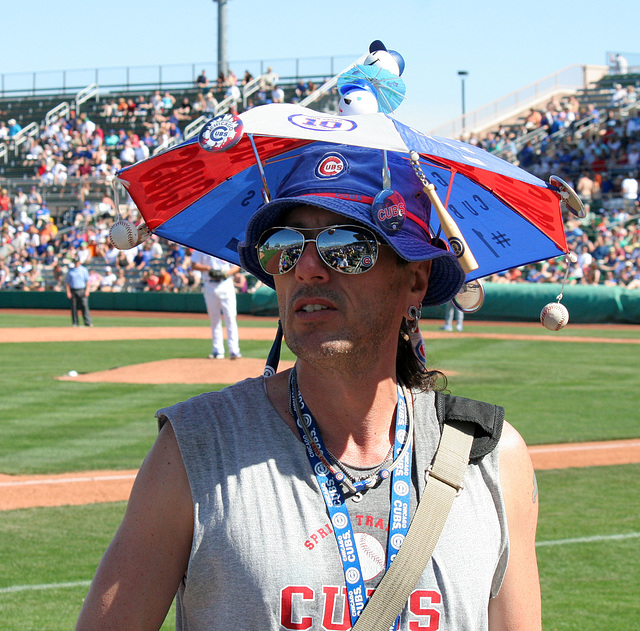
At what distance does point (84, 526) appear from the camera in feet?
20.6

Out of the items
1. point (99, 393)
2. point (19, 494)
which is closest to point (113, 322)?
point (99, 393)

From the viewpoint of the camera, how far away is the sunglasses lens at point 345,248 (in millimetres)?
1875

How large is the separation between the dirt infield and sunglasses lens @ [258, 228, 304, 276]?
17.8 ft

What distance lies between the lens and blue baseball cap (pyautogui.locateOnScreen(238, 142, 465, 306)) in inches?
73.2

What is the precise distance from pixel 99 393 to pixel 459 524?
1091cm

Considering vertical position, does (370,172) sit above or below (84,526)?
above

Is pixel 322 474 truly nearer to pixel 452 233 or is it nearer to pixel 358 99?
pixel 452 233

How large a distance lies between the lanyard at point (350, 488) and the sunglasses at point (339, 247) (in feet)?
0.86

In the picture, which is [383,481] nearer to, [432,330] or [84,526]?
[84,526]

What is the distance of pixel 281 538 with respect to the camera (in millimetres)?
1664

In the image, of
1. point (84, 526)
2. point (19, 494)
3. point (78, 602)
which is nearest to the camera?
point (78, 602)

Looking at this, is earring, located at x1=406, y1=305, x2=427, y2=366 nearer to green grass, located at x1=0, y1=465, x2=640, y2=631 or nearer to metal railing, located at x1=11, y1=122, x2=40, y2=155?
green grass, located at x1=0, y1=465, x2=640, y2=631

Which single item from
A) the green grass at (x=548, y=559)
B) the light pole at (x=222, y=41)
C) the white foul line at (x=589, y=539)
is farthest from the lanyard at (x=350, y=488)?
the light pole at (x=222, y=41)

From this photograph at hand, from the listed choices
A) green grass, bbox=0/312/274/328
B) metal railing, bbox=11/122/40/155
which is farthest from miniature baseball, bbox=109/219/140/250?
metal railing, bbox=11/122/40/155
